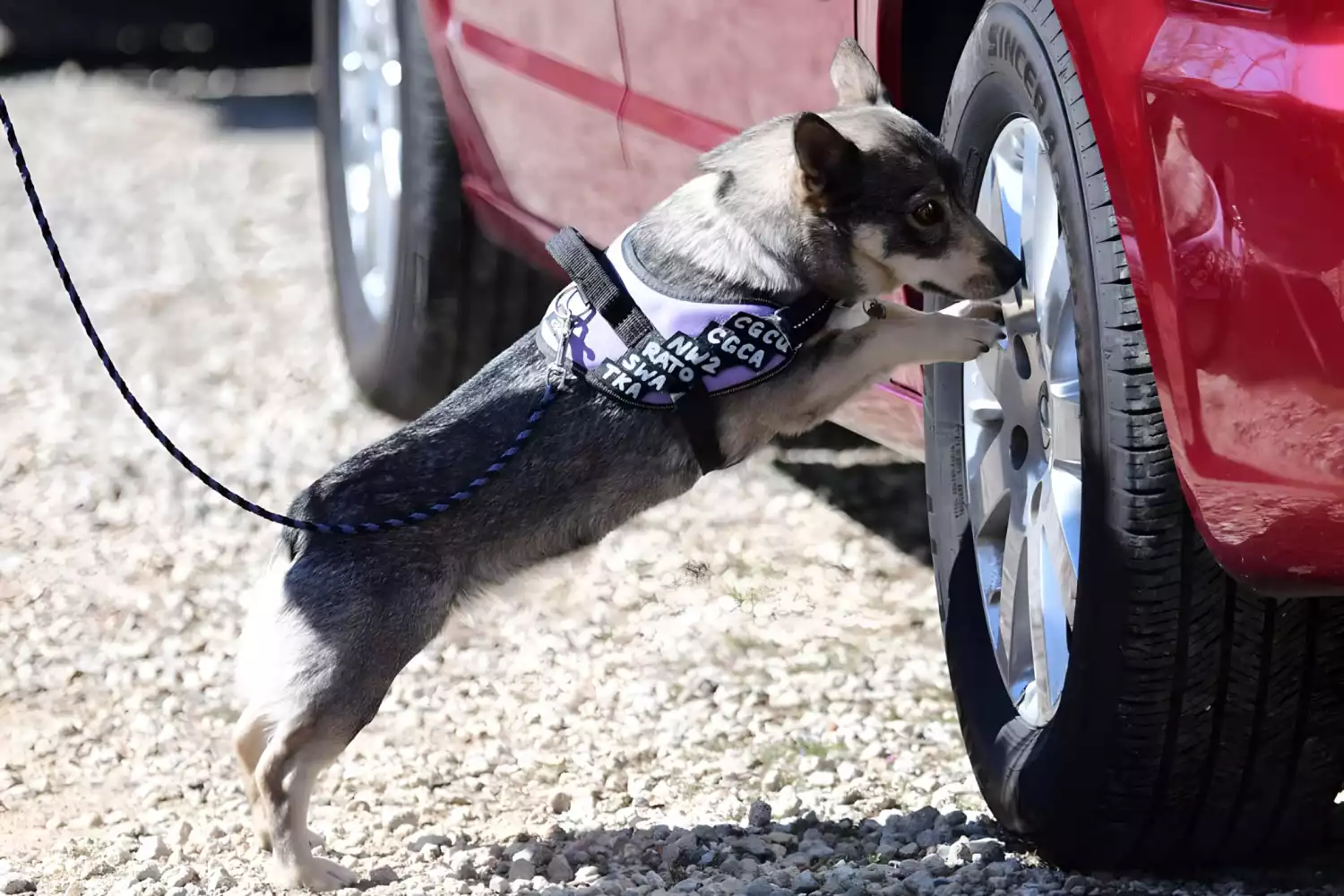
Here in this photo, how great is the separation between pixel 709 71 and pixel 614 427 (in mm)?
958

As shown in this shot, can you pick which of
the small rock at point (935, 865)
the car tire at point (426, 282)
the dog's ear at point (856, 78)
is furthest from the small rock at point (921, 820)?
the car tire at point (426, 282)

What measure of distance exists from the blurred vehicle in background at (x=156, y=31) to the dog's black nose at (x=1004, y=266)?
9775 millimetres

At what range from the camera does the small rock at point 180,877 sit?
3039 mm

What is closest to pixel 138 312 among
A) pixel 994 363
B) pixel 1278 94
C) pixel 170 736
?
pixel 170 736

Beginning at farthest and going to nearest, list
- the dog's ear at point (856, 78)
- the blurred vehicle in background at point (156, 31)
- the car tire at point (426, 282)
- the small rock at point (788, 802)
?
1. the blurred vehicle in background at point (156, 31)
2. the car tire at point (426, 282)
3. the small rock at point (788, 802)
4. the dog's ear at point (856, 78)

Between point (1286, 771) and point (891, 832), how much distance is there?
29.1 inches

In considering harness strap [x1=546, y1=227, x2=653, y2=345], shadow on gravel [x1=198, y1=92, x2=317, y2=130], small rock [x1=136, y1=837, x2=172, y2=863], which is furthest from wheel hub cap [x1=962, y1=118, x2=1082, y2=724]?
shadow on gravel [x1=198, y1=92, x2=317, y2=130]

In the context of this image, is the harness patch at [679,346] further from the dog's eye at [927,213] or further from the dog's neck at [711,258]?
the dog's eye at [927,213]

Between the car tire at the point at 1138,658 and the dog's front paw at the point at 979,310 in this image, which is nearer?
the car tire at the point at 1138,658

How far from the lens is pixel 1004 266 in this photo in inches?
115

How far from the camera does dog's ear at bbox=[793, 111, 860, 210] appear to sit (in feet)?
9.21

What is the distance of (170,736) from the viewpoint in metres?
3.81

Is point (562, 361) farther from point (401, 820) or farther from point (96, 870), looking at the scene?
point (96, 870)

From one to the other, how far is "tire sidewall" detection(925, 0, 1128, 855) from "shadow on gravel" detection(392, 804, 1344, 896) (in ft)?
0.35
